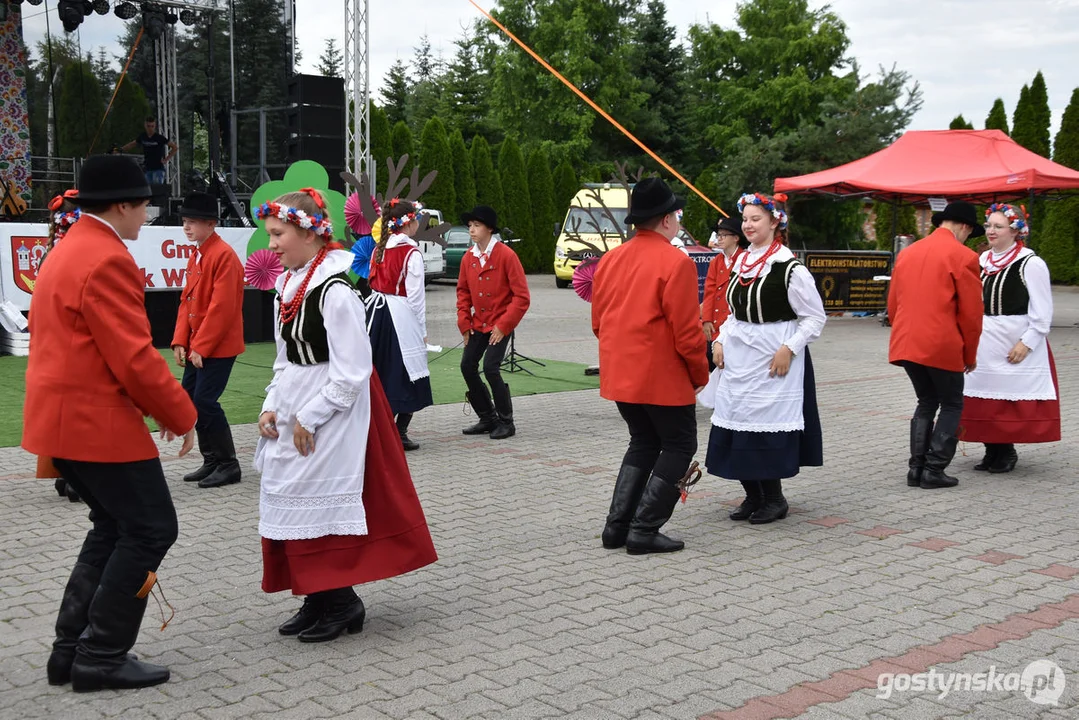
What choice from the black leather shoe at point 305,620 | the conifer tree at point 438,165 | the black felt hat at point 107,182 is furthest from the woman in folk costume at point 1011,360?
the conifer tree at point 438,165

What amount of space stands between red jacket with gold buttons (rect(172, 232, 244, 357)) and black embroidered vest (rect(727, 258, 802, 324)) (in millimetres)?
3232

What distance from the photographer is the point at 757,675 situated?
4.04 m

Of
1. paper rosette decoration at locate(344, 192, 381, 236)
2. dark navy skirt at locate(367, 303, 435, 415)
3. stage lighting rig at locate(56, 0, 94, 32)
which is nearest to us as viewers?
dark navy skirt at locate(367, 303, 435, 415)

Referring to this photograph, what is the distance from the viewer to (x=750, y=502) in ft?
21.2

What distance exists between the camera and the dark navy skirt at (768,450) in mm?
6203

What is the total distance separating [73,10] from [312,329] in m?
17.1

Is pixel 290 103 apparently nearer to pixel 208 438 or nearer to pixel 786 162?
pixel 208 438

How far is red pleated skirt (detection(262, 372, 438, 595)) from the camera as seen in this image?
429cm

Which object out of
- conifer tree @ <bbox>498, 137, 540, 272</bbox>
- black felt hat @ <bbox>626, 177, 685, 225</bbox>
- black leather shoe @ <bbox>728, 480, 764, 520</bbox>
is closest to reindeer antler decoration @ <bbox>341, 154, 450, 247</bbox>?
black felt hat @ <bbox>626, 177, 685, 225</bbox>

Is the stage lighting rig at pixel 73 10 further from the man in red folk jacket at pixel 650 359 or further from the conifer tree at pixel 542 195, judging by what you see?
the conifer tree at pixel 542 195

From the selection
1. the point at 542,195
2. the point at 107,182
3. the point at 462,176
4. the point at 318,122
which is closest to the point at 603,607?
the point at 107,182

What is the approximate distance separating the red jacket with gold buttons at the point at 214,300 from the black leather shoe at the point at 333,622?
3.15m

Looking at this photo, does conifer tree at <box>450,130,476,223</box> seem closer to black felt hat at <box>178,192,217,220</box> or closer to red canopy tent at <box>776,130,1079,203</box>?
red canopy tent at <box>776,130,1079,203</box>

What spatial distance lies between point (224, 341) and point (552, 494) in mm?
2377
